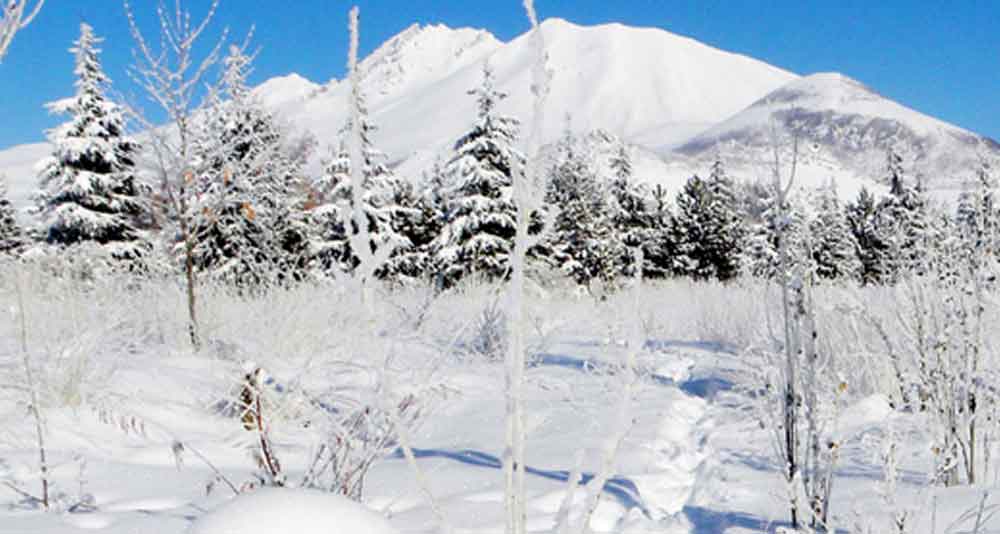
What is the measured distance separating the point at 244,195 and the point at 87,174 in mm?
15268

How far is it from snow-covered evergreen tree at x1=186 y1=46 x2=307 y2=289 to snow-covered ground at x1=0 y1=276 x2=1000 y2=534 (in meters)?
1.18

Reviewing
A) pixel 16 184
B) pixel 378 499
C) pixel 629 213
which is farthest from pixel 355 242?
pixel 16 184

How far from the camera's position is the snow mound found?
3.34ft

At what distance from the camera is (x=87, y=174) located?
742 inches

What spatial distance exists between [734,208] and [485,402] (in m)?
32.2

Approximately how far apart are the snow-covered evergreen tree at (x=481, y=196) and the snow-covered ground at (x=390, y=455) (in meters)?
13.5

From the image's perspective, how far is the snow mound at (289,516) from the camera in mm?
1017

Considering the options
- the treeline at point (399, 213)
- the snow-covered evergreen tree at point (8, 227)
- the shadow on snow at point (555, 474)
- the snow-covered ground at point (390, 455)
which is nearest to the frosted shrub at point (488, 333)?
the treeline at point (399, 213)

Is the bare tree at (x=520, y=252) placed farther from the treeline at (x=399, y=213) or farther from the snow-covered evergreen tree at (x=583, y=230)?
the snow-covered evergreen tree at (x=583, y=230)

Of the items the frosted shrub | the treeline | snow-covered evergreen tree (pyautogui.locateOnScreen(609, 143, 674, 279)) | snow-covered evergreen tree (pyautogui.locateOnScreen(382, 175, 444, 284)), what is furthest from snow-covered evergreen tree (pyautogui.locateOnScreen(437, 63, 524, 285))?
snow-covered evergreen tree (pyautogui.locateOnScreen(609, 143, 674, 279))

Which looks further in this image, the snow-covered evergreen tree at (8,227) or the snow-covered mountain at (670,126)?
the snow-covered evergreen tree at (8,227)

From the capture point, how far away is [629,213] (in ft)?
111

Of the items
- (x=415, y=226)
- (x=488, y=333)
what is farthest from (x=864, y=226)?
(x=488, y=333)

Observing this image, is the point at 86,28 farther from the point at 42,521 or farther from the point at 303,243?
the point at 42,521
